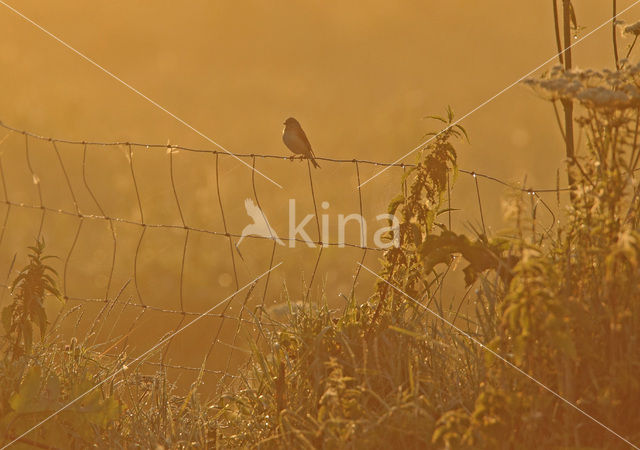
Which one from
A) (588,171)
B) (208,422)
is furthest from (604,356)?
(208,422)

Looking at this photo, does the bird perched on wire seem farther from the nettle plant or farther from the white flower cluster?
the white flower cluster

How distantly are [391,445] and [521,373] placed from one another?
1.77 feet

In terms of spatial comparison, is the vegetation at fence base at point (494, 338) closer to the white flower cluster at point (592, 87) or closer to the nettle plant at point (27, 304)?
the white flower cluster at point (592, 87)

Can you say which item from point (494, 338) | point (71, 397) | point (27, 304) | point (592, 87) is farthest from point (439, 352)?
point (27, 304)

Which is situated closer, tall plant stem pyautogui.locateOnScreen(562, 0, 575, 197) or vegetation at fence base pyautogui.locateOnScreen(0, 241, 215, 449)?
vegetation at fence base pyautogui.locateOnScreen(0, 241, 215, 449)

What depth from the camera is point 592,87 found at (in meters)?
3.04

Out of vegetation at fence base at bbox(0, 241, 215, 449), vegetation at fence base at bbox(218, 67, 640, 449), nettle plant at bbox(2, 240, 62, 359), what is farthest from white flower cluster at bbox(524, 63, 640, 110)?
nettle plant at bbox(2, 240, 62, 359)

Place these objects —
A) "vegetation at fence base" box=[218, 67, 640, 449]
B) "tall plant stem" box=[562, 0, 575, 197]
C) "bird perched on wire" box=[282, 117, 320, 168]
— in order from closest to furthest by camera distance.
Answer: "vegetation at fence base" box=[218, 67, 640, 449], "tall plant stem" box=[562, 0, 575, 197], "bird perched on wire" box=[282, 117, 320, 168]

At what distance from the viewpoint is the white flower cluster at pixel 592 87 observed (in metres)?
2.92

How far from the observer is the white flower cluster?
9.58 feet

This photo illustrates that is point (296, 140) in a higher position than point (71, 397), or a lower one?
higher

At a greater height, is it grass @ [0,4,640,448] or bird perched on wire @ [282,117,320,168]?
bird perched on wire @ [282,117,320,168]

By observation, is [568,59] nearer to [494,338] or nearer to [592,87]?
[592,87]

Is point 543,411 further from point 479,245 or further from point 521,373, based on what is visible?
point 479,245
